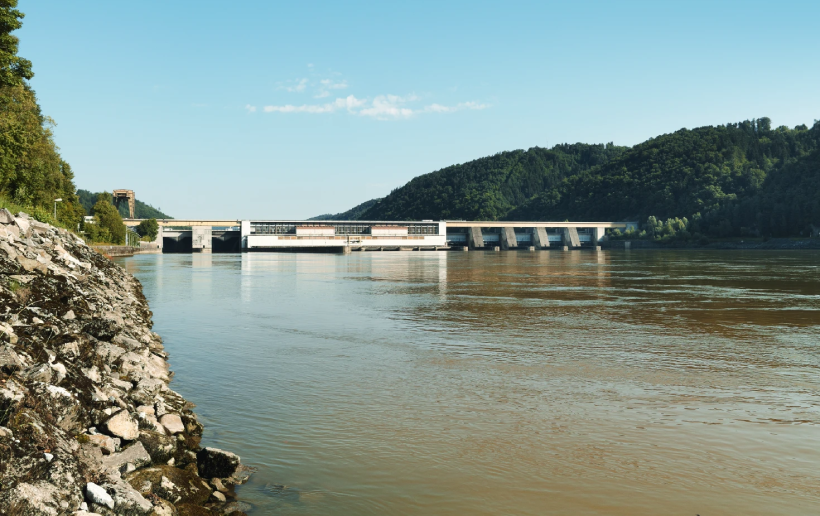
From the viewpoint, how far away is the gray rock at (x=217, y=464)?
893 cm

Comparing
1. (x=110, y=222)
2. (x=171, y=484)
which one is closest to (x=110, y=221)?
(x=110, y=222)

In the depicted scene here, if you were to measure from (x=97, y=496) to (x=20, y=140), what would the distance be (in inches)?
1713

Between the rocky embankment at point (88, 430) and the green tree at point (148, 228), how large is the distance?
162m

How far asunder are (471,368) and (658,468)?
7586 millimetres

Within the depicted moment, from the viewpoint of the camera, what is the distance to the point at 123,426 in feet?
28.5

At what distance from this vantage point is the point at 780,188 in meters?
174

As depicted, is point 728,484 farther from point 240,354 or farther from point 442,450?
point 240,354

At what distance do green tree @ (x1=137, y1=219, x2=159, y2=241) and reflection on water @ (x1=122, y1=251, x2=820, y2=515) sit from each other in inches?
5820

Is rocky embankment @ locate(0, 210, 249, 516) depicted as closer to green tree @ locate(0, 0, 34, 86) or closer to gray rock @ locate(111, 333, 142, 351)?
gray rock @ locate(111, 333, 142, 351)

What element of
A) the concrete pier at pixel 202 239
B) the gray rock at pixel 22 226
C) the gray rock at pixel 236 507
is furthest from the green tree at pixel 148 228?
the gray rock at pixel 236 507

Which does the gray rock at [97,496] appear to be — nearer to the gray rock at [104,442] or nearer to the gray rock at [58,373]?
the gray rock at [104,442]

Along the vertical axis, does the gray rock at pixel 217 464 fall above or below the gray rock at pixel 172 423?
below

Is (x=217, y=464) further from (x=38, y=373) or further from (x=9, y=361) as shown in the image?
(x=9, y=361)

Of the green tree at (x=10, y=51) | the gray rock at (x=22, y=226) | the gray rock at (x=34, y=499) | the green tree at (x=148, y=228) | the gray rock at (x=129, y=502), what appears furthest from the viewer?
the green tree at (x=148, y=228)
